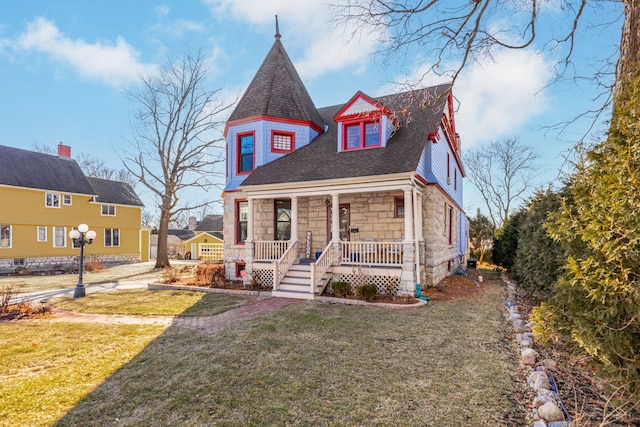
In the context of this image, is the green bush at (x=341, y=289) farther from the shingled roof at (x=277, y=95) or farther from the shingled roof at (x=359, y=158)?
the shingled roof at (x=277, y=95)

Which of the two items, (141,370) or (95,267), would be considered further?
(95,267)

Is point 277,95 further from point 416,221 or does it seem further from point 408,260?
point 408,260

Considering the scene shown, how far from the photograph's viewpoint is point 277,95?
13.5 meters

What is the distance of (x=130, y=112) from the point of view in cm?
2080

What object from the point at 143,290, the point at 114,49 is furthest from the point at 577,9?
the point at 143,290

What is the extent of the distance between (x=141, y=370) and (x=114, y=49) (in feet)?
34.1

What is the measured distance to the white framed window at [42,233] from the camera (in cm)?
2172

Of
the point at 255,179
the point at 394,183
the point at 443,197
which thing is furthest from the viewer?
the point at 443,197

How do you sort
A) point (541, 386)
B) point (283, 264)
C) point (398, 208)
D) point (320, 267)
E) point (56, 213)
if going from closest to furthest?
point (541, 386) < point (320, 267) < point (283, 264) < point (398, 208) < point (56, 213)

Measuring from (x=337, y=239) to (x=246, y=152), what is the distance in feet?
19.3

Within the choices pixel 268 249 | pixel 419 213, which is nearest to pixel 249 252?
pixel 268 249

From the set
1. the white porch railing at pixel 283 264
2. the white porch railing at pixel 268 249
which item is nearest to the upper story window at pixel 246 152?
the white porch railing at pixel 268 249

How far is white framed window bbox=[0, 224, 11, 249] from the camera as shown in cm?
2005

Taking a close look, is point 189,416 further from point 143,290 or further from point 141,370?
point 143,290
